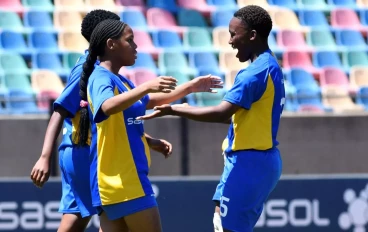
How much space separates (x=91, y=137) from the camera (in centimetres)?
532

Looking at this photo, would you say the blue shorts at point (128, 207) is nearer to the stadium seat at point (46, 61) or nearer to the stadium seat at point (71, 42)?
the stadium seat at point (46, 61)

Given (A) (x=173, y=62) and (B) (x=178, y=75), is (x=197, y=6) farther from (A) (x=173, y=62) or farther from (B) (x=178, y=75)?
(B) (x=178, y=75)

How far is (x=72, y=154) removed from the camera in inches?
221

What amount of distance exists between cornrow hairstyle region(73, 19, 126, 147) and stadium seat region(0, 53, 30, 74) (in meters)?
5.41

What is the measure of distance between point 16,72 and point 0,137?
1.85 meters

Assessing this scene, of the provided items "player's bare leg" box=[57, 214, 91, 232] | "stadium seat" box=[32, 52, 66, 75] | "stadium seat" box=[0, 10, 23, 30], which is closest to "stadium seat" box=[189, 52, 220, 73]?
"stadium seat" box=[32, 52, 66, 75]

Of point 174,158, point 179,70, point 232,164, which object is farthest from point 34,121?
point 232,164

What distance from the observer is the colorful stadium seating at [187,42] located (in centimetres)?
1082

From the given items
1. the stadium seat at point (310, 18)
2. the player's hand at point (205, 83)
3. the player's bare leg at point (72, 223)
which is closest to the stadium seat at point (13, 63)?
the stadium seat at point (310, 18)

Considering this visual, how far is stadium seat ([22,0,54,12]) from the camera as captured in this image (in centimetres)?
1152

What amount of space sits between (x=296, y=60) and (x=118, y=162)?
695 cm

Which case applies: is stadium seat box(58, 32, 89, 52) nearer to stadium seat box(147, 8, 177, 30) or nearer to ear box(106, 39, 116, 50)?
stadium seat box(147, 8, 177, 30)

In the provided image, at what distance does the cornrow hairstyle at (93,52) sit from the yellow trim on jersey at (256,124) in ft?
2.80

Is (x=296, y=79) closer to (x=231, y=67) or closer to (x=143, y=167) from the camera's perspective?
(x=231, y=67)
